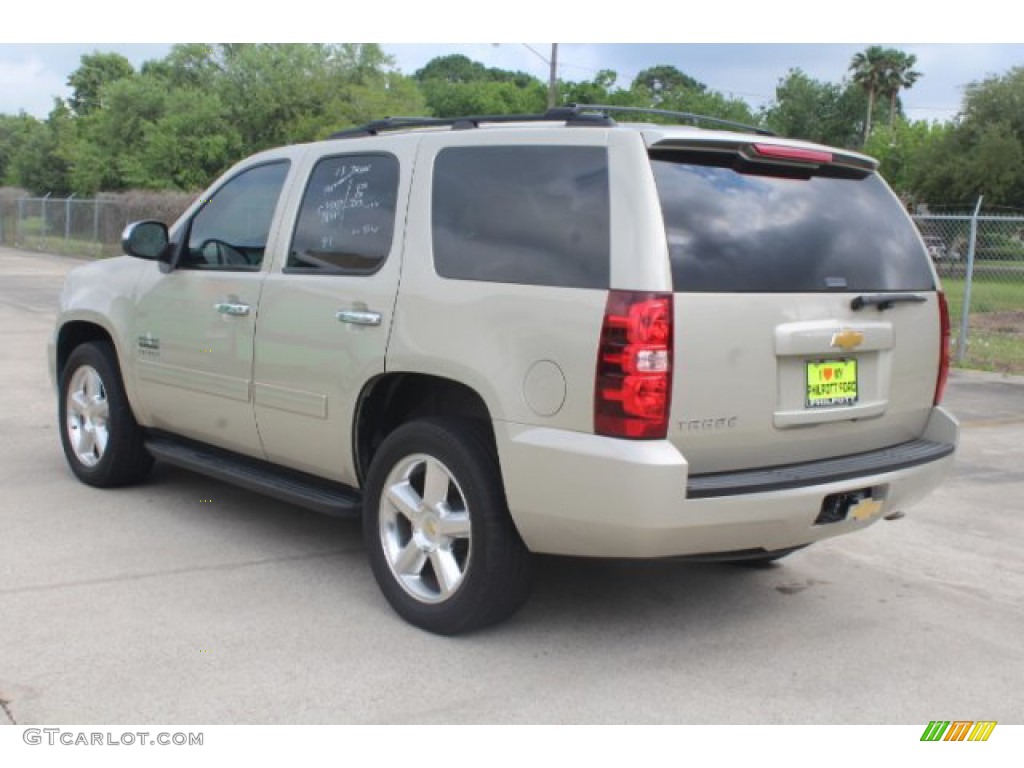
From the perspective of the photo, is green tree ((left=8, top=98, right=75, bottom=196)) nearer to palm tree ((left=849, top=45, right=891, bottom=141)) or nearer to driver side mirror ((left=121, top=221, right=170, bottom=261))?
palm tree ((left=849, top=45, right=891, bottom=141))

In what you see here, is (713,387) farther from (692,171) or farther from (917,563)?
(917,563)

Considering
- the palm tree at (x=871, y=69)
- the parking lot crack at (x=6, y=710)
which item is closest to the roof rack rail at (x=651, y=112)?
the parking lot crack at (x=6, y=710)

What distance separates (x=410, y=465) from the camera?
4270mm

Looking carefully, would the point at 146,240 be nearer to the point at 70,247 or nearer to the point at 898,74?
the point at 70,247

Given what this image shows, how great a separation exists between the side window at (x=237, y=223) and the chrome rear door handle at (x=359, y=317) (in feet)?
2.62

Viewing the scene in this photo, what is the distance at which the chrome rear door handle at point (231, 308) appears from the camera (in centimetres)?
505

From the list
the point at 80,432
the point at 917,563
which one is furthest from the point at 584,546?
the point at 80,432

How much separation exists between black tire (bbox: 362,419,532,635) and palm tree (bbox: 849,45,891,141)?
7614 centimetres

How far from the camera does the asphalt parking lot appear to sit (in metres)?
3.63

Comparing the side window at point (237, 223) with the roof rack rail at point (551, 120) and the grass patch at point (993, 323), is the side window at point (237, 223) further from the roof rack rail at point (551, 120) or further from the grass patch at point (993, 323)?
the grass patch at point (993, 323)

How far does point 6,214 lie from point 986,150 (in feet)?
125

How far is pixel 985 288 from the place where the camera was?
19.1 metres

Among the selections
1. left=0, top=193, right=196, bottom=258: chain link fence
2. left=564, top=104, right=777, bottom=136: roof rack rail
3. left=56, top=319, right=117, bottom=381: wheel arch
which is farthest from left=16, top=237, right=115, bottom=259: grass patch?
left=564, top=104, right=777, bottom=136: roof rack rail

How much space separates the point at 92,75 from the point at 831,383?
98.8 meters
